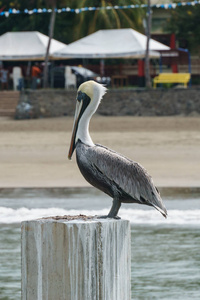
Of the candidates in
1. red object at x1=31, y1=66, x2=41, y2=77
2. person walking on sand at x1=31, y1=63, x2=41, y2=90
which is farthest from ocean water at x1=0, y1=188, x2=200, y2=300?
red object at x1=31, y1=66, x2=41, y2=77

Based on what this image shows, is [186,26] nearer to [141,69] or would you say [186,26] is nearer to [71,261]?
[141,69]

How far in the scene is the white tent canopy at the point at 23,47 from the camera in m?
41.7

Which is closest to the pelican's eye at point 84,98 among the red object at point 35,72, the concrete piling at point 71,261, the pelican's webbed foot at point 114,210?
A: the pelican's webbed foot at point 114,210

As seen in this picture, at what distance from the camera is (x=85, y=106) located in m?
5.77

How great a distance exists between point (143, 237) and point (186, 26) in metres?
35.9

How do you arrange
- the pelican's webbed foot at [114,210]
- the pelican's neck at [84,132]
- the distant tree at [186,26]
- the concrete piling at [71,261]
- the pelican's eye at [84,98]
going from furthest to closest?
1. the distant tree at [186,26]
2. the pelican's eye at [84,98]
3. the pelican's neck at [84,132]
4. the pelican's webbed foot at [114,210]
5. the concrete piling at [71,261]

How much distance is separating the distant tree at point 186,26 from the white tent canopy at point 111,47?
5988 millimetres

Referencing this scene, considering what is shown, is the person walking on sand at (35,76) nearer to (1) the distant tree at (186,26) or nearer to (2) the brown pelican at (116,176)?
(1) the distant tree at (186,26)

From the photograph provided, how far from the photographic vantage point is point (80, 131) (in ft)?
18.6

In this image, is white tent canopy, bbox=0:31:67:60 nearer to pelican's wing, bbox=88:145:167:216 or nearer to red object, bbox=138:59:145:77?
red object, bbox=138:59:145:77

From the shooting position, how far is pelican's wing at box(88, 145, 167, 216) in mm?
5418

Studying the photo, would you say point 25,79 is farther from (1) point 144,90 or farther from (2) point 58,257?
(2) point 58,257

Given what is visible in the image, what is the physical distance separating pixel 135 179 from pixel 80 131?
47 cm

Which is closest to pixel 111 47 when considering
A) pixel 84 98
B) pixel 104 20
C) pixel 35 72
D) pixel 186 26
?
pixel 35 72
